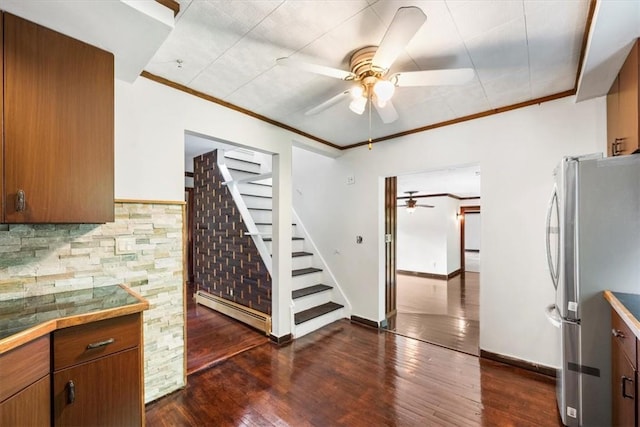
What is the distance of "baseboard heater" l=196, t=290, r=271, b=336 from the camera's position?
10.7 feet

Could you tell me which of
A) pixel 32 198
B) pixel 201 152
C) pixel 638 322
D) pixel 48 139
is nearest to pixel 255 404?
pixel 32 198

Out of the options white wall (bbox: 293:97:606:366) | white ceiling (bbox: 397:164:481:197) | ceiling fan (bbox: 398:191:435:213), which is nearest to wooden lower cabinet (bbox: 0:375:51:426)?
white wall (bbox: 293:97:606:366)

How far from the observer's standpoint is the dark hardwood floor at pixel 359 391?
1.87m

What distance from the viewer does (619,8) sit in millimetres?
1267

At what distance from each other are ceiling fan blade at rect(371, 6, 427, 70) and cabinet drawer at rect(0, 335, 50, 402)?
1.99m

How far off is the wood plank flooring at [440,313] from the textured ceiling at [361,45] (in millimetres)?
2540

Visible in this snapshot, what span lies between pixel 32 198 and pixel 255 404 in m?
1.89

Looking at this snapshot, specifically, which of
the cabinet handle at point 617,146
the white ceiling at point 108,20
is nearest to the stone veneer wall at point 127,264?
the white ceiling at point 108,20

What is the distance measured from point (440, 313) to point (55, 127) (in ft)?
15.3

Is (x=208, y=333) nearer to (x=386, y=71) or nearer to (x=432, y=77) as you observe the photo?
(x=386, y=71)

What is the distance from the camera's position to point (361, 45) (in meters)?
1.68

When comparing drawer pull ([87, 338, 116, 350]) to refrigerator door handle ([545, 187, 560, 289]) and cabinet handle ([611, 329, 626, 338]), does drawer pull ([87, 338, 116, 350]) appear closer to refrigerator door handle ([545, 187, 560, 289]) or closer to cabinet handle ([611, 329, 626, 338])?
cabinet handle ([611, 329, 626, 338])

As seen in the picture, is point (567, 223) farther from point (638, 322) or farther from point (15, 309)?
point (15, 309)

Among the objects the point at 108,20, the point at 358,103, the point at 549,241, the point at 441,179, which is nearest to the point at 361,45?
the point at 358,103
